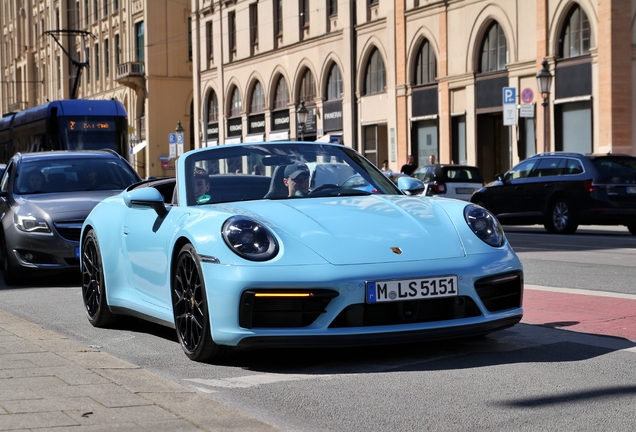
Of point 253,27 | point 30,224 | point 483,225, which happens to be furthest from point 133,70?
point 483,225

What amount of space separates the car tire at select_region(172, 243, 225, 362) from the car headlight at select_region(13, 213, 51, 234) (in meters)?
5.65

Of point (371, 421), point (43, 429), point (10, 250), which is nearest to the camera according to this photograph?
point (43, 429)

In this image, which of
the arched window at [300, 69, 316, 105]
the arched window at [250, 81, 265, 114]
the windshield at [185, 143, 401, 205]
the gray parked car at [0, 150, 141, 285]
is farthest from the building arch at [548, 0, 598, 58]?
the windshield at [185, 143, 401, 205]

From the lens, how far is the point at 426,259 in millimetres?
5820

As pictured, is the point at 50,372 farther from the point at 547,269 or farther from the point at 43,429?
the point at 547,269

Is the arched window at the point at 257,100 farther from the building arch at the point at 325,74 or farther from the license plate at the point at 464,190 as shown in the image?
the license plate at the point at 464,190

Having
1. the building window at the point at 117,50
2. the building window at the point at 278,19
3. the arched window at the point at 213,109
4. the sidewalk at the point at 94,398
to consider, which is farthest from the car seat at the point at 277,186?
the building window at the point at 117,50

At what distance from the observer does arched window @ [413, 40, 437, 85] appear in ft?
133

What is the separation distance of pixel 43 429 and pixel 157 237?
2662 mm

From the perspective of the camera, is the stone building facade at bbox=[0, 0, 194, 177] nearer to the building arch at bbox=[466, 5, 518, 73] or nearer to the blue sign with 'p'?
the building arch at bbox=[466, 5, 518, 73]

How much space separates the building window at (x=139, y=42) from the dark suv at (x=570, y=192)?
48.0m

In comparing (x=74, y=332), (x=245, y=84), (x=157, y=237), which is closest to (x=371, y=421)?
(x=157, y=237)

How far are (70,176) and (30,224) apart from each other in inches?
54.0

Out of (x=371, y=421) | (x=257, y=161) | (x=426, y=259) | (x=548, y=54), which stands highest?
(x=548, y=54)
